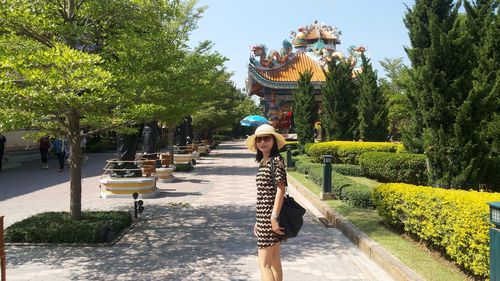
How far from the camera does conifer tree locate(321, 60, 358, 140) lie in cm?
2286

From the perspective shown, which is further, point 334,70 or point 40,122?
point 334,70

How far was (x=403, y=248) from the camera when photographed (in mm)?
6652

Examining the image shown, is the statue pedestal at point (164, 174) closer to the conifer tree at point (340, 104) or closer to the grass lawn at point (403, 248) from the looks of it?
the grass lawn at point (403, 248)

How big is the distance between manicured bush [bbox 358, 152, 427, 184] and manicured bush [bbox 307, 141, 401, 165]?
396 centimetres

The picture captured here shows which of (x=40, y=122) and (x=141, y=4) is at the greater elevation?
(x=141, y=4)

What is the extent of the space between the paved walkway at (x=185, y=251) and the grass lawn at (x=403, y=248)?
1.30ft

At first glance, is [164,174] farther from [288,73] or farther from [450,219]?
[288,73]

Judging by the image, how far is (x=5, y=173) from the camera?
61.9 ft

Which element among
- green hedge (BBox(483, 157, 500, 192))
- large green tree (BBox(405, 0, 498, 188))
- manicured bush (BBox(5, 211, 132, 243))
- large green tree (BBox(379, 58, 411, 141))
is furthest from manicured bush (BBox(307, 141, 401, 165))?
manicured bush (BBox(5, 211, 132, 243))

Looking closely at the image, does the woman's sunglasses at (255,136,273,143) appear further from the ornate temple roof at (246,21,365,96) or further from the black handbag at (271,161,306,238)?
the ornate temple roof at (246,21,365,96)

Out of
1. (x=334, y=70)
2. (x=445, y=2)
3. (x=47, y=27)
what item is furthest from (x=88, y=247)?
(x=334, y=70)

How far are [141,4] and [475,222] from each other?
5994 mm

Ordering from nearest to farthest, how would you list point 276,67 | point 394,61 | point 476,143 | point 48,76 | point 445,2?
point 48,76, point 476,143, point 445,2, point 276,67, point 394,61

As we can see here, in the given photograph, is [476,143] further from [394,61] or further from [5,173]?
[394,61]
